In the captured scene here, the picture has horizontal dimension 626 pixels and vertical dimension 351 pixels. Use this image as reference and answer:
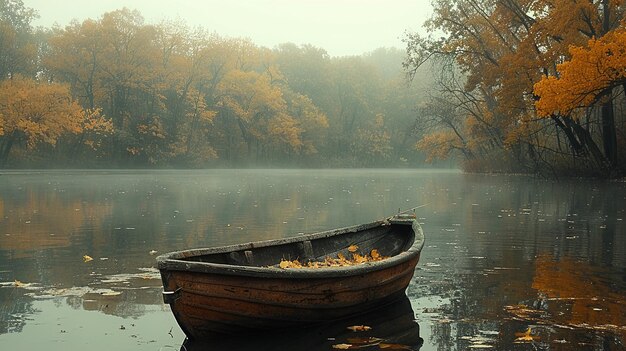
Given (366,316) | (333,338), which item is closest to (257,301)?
(333,338)

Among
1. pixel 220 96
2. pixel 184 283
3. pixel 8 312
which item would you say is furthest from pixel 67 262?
pixel 220 96

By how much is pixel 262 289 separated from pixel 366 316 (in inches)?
77.1

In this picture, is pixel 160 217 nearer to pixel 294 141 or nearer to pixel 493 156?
pixel 493 156

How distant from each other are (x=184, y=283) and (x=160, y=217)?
1512 cm

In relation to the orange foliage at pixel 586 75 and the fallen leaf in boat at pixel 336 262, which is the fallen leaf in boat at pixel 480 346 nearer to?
the fallen leaf in boat at pixel 336 262

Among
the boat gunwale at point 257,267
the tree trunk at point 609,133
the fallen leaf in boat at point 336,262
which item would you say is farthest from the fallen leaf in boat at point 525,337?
the tree trunk at point 609,133

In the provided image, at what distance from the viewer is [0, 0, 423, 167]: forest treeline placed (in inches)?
2434

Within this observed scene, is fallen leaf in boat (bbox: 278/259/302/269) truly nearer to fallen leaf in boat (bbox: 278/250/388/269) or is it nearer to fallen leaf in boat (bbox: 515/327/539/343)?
fallen leaf in boat (bbox: 278/250/388/269)

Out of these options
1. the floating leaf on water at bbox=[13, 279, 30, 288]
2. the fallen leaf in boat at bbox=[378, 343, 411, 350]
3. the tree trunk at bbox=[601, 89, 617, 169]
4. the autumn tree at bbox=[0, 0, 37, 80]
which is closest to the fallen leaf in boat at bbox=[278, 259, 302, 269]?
the fallen leaf in boat at bbox=[378, 343, 411, 350]

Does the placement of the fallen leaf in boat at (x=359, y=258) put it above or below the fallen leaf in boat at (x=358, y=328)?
above

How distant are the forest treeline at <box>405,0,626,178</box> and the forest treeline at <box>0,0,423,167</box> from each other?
2769 centimetres

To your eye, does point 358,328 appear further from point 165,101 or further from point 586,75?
point 165,101

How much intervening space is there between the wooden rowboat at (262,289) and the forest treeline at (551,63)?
889 inches

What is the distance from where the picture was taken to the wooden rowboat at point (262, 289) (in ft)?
22.3
